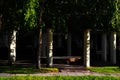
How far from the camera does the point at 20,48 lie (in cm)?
3422

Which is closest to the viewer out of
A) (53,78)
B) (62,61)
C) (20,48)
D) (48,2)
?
(53,78)

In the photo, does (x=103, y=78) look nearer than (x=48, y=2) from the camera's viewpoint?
Yes

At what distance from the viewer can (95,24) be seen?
2394cm

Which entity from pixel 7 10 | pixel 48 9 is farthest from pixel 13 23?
pixel 48 9

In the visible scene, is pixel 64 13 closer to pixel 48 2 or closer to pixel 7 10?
pixel 48 2

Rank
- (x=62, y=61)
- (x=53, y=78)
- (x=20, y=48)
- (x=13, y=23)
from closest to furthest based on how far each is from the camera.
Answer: (x=53, y=78) → (x=13, y=23) → (x=62, y=61) → (x=20, y=48)

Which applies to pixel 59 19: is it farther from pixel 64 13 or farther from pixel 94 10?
pixel 94 10

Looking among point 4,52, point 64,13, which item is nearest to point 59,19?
point 64,13

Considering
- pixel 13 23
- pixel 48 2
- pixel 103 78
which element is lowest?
pixel 103 78

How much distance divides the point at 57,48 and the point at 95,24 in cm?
1017

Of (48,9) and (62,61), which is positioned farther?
(62,61)

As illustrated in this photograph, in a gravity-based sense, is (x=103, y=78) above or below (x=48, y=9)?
below

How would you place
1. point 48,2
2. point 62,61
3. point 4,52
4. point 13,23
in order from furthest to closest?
point 4,52 < point 62,61 < point 48,2 < point 13,23

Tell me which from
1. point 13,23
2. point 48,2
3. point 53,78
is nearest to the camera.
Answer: point 53,78
